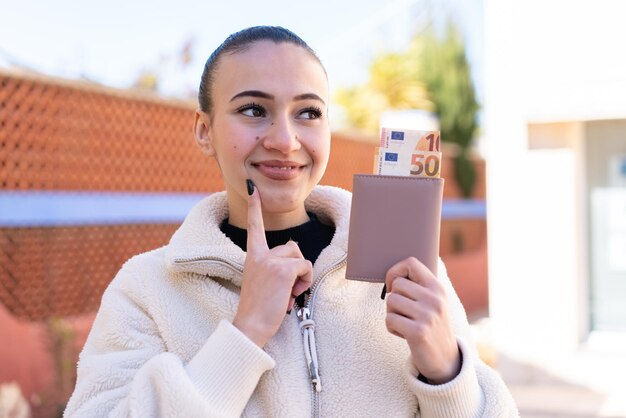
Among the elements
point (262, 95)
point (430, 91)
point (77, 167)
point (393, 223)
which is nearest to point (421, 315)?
point (393, 223)

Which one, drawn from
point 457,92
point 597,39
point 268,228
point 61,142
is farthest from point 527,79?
point 457,92

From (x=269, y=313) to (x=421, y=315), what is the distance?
0.26m

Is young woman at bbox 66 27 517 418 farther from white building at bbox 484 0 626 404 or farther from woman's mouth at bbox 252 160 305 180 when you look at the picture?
white building at bbox 484 0 626 404

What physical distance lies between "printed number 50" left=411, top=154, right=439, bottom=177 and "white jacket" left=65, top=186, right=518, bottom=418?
26cm

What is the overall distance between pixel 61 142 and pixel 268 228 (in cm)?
468

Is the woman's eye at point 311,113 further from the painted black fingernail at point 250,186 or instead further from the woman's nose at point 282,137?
the painted black fingernail at point 250,186

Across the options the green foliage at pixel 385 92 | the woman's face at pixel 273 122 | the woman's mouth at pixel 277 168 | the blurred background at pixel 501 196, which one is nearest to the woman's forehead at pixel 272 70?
the woman's face at pixel 273 122

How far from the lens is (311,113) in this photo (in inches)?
63.8

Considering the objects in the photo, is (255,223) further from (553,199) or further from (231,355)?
(553,199)

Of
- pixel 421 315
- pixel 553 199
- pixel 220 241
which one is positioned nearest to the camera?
pixel 421 315

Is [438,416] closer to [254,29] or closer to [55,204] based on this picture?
[254,29]

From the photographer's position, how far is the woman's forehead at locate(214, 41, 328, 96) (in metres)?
1.57

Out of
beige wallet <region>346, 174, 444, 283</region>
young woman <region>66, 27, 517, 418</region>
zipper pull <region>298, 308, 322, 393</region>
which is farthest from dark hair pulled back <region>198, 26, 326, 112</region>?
zipper pull <region>298, 308, 322, 393</region>

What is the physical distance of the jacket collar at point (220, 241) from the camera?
1614 millimetres
